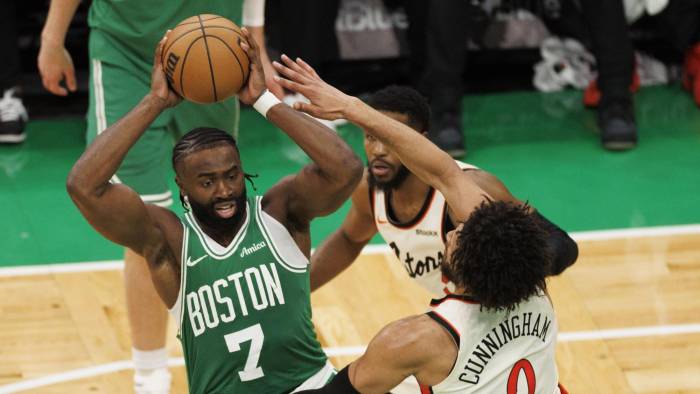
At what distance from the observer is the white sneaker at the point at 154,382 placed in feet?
17.1

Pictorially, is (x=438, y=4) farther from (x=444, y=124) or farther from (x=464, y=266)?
(x=464, y=266)

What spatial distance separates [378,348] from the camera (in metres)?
3.69

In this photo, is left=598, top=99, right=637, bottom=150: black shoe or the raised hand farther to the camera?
left=598, top=99, right=637, bottom=150: black shoe

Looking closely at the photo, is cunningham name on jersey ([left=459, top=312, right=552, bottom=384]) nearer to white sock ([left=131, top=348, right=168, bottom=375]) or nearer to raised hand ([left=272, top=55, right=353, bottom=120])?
raised hand ([left=272, top=55, right=353, bottom=120])

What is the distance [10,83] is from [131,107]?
317 centimetres

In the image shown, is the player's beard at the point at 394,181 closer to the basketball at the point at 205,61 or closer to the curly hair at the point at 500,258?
the basketball at the point at 205,61

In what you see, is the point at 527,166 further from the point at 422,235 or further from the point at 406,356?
the point at 406,356

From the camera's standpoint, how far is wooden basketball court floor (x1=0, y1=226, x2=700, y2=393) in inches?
217

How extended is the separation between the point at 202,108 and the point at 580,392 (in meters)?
1.93

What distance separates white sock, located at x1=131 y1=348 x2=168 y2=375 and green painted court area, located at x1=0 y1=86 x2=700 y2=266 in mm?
1444

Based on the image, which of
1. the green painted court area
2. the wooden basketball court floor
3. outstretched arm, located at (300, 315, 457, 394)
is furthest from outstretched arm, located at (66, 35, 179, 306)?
the green painted court area

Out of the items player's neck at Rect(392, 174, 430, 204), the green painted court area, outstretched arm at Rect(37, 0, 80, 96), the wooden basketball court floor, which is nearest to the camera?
player's neck at Rect(392, 174, 430, 204)

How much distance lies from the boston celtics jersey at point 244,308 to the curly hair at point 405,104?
2.68 ft

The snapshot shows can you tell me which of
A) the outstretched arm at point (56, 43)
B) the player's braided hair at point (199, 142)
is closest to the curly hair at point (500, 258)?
the player's braided hair at point (199, 142)
